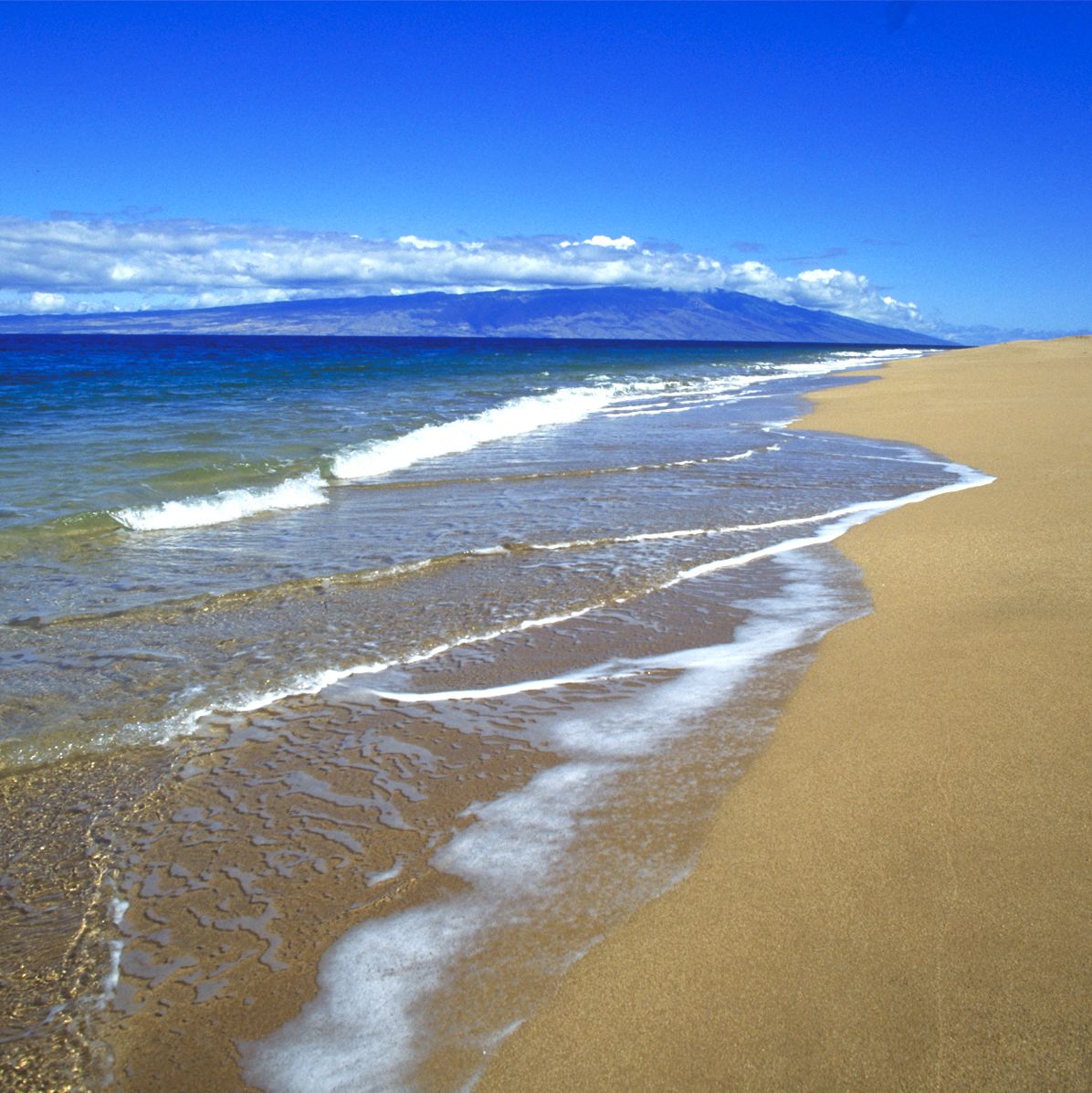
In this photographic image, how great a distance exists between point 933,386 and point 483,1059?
2645cm

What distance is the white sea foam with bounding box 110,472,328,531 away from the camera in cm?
952

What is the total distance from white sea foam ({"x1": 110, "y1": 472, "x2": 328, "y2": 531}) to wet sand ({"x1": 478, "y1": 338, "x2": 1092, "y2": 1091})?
6856mm

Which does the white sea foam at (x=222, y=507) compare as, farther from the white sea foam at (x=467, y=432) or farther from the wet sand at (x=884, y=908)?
the wet sand at (x=884, y=908)

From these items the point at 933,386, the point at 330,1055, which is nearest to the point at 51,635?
the point at 330,1055

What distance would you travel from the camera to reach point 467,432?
62.0 feet

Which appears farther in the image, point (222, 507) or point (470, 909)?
point (222, 507)

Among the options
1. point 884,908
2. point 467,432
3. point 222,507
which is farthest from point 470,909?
point 467,432

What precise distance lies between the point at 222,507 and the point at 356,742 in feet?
22.1

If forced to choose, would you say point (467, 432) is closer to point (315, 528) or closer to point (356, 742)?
point (315, 528)

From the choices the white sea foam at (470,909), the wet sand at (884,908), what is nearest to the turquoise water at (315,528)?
the white sea foam at (470,909)

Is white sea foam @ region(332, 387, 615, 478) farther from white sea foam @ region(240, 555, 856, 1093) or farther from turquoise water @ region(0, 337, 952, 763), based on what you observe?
white sea foam @ region(240, 555, 856, 1093)

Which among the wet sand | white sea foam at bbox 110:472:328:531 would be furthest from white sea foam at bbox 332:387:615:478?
the wet sand

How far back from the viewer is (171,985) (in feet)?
8.70

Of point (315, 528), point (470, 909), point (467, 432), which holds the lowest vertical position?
point (470, 909)
